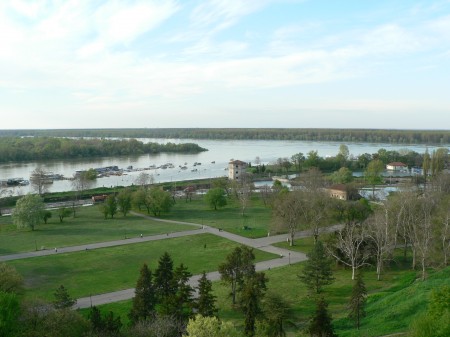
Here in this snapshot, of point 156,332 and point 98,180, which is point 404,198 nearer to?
point 156,332

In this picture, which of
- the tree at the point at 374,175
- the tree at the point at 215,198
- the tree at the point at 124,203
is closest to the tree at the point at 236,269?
the tree at the point at 124,203

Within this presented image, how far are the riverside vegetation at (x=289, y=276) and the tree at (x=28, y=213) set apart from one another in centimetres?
86

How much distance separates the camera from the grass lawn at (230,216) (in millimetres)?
36062

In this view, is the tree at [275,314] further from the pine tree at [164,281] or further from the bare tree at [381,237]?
the bare tree at [381,237]

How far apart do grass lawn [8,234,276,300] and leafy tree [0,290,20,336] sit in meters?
8.10

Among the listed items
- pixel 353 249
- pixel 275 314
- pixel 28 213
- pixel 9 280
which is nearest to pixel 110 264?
pixel 9 280

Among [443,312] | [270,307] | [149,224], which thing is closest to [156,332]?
[270,307]

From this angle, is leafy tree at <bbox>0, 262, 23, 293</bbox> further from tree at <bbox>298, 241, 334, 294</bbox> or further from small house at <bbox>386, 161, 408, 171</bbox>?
small house at <bbox>386, 161, 408, 171</bbox>

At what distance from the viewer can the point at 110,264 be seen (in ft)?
87.0

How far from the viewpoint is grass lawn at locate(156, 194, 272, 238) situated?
3606 cm

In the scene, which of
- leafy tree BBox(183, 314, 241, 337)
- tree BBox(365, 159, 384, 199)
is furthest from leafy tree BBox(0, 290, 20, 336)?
tree BBox(365, 159, 384, 199)

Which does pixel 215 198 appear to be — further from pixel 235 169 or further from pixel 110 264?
pixel 110 264

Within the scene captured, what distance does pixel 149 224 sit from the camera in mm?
39062

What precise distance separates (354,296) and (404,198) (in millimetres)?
15113
